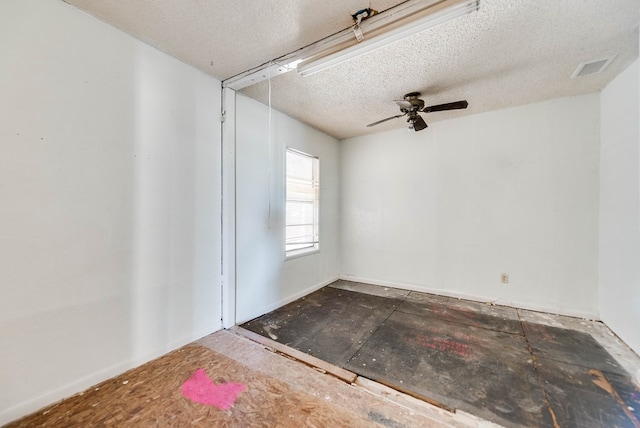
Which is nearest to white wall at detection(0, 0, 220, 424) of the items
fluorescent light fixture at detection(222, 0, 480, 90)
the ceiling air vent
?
fluorescent light fixture at detection(222, 0, 480, 90)

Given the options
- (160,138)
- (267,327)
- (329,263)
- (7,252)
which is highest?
(160,138)

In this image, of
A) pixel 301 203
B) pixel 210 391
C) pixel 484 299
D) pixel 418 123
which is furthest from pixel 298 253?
pixel 484 299

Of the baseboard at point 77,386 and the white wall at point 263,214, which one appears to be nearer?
the baseboard at point 77,386

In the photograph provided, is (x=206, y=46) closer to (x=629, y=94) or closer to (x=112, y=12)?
(x=112, y=12)

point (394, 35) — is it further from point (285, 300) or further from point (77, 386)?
point (77, 386)

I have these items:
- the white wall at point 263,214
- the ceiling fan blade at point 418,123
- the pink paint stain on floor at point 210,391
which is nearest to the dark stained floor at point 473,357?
the white wall at point 263,214

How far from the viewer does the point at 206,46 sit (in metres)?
2.06

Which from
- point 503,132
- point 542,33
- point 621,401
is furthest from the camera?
point 503,132

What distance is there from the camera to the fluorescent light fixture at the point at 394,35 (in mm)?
1482

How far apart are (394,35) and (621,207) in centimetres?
282

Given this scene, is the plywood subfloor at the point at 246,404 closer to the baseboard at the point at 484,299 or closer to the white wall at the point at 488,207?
the baseboard at the point at 484,299

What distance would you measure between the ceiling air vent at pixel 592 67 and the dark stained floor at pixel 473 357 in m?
2.64

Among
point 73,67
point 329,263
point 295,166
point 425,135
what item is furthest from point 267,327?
point 425,135

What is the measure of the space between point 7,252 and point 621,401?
4.02 metres
